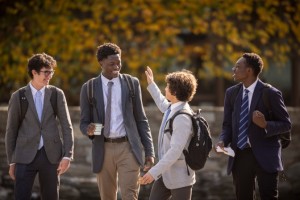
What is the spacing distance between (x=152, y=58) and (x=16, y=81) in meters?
2.37

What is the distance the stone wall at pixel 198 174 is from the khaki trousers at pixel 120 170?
311 cm

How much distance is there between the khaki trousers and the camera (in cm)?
712

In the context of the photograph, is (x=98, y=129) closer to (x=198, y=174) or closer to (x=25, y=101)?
(x=25, y=101)

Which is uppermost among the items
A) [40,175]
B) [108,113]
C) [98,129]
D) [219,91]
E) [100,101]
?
[100,101]

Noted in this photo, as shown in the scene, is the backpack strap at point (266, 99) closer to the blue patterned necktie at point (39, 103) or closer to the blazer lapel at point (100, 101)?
the blazer lapel at point (100, 101)

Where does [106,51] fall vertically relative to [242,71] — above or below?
above

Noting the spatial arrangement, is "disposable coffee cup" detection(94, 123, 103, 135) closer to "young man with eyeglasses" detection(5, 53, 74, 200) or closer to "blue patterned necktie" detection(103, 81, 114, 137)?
"blue patterned necktie" detection(103, 81, 114, 137)

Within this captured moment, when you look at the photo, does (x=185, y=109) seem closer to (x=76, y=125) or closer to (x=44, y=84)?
(x=44, y=84)

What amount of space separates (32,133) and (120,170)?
2.85ft

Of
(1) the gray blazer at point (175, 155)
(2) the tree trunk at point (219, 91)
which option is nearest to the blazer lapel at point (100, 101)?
(1) the gray blazer at point (175, 155)

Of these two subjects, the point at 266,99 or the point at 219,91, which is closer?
the point at 266,99

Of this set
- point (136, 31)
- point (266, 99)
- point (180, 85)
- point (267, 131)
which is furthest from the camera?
point (136, 31)

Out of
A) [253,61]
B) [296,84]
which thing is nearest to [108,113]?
[253,61]

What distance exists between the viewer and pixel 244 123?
7156 mm
